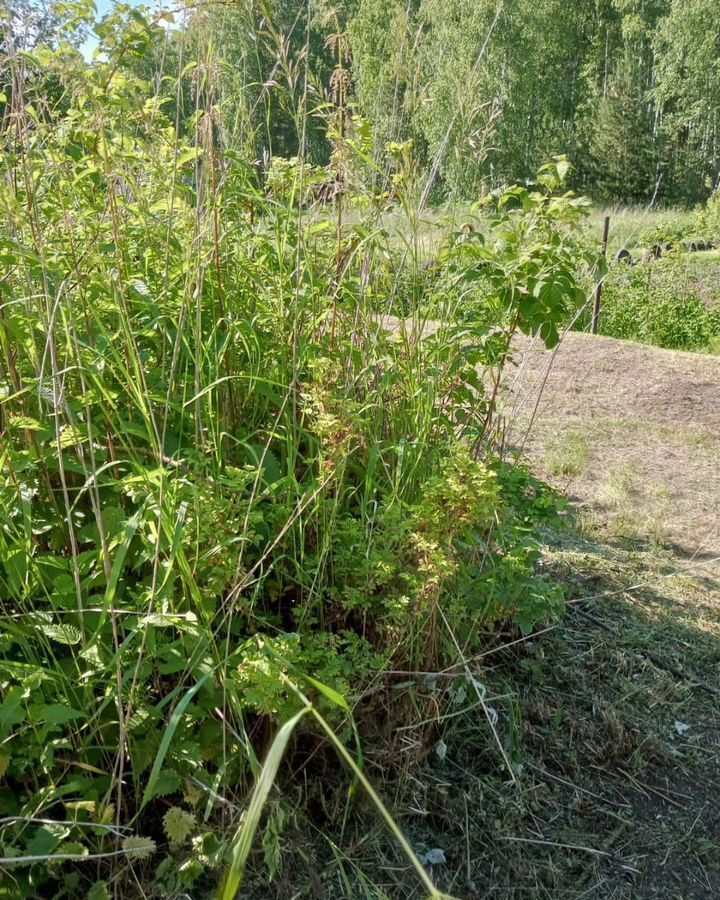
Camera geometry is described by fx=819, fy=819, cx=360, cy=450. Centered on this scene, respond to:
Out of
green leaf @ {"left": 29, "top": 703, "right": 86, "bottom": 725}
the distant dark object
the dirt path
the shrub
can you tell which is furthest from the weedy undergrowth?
the shrub

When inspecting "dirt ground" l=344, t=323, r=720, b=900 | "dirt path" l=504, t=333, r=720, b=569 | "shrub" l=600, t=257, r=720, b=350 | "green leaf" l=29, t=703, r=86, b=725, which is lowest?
"shrub" l=600, t=257, r=720, b=350

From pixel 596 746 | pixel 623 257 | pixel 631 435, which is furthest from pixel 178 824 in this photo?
pixel 623 257

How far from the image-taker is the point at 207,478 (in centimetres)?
172

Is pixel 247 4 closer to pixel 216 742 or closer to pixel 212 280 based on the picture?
pixel 212 280

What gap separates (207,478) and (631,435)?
388cm

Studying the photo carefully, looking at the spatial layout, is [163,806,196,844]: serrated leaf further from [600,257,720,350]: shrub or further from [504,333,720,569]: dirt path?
[600,257,720,350]: shrub

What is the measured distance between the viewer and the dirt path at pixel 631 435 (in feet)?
12.4

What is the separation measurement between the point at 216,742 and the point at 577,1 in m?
38.4

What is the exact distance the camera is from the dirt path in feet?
12.4

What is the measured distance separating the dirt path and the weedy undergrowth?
1.41 ft

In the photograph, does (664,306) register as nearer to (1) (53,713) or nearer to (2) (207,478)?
(2) (207,478)

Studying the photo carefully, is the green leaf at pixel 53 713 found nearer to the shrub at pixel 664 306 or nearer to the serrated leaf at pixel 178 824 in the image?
the serrated leaf at pixel 178 824

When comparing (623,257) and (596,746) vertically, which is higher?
(623,257)

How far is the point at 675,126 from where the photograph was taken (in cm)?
3181
